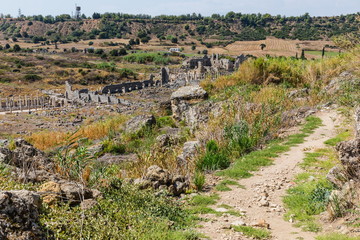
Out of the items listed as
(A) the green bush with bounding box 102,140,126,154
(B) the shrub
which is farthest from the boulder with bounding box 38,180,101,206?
(A) the green bush with bounding box 102,140,126,154

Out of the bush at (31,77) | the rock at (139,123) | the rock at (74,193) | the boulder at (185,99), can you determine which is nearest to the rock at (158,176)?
the rock at (74,193)

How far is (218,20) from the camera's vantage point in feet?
582

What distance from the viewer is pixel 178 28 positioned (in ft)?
531

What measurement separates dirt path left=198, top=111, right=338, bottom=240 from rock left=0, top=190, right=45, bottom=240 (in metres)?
2.13

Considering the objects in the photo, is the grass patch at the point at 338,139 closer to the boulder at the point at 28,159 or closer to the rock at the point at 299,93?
the rock at the point at 299,93

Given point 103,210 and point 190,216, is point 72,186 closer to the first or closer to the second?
point 103,210

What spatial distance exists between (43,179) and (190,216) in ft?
8.21

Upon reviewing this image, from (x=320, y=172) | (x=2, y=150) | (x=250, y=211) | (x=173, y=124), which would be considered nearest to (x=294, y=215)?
(x=250, y=211)

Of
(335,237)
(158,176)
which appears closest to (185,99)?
(158,176)

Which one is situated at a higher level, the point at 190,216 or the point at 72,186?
the point at 72,186

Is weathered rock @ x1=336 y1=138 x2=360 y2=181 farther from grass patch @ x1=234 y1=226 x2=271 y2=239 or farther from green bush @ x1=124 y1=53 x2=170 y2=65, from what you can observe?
green bush @ x1=124 y1=53 x2=170 y2=65

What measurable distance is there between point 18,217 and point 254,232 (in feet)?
9.35

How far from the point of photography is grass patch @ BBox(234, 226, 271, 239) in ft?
15.1

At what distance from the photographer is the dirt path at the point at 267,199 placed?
15.6 feet
